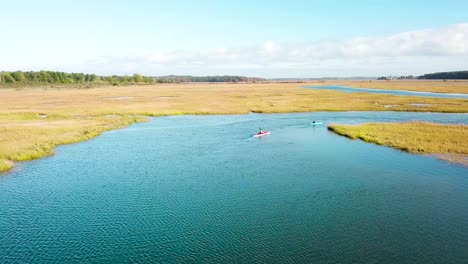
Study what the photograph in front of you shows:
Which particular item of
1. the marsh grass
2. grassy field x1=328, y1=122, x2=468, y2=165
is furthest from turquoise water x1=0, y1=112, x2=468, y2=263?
grassy field x1=328, y1=122, x2=468, y2=165

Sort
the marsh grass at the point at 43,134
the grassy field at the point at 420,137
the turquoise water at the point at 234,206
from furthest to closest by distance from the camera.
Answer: the grassy field at the point at 420,137, the marsh grass at the point at 43,134, the turquoise water at the point at 234,206

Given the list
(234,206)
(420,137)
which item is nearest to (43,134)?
(234,206)

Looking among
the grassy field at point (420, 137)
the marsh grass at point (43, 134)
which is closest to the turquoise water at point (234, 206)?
the marsh grass at point (43, 134)

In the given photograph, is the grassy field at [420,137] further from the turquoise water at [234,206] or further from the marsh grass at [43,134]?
the marsh grass at [43,134]

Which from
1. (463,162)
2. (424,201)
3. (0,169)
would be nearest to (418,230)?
(424,201)

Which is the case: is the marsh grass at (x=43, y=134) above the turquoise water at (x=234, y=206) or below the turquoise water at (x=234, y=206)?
above
